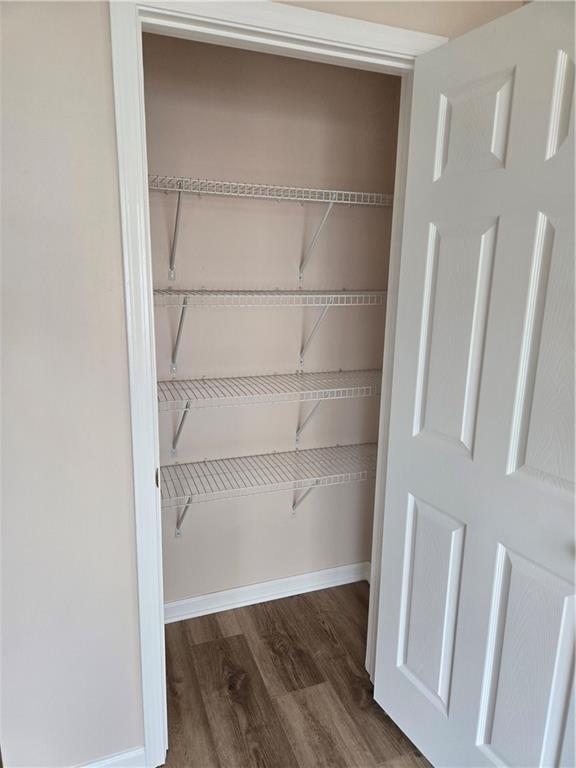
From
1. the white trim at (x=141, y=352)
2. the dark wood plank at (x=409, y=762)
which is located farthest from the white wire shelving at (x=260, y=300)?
the dark wood plank at (x=409, y=762)

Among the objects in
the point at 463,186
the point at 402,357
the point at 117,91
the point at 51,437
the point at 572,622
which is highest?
the point at 117,91

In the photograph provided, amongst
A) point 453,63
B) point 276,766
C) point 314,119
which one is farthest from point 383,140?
point 276,766

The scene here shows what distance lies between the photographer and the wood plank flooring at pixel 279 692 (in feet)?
5.55

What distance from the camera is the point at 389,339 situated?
173cm

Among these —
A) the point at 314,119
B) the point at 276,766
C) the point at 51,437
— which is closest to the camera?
the point at 51,437

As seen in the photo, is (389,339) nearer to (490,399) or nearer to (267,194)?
Answer: (490,399)

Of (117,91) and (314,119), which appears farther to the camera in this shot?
(314,119)

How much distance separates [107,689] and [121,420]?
790mm

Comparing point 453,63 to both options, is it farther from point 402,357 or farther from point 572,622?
point 572,622

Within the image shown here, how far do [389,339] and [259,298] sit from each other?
0.53 metres

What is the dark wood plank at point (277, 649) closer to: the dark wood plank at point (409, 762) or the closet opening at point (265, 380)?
the closet opening at point (265, 380)

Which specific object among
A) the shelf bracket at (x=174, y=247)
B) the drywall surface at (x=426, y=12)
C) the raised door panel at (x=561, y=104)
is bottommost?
the shelf bracket at (x=174, y=247)

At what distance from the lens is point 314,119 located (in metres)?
2.08

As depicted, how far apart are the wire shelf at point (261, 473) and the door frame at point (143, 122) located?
1.51ft
